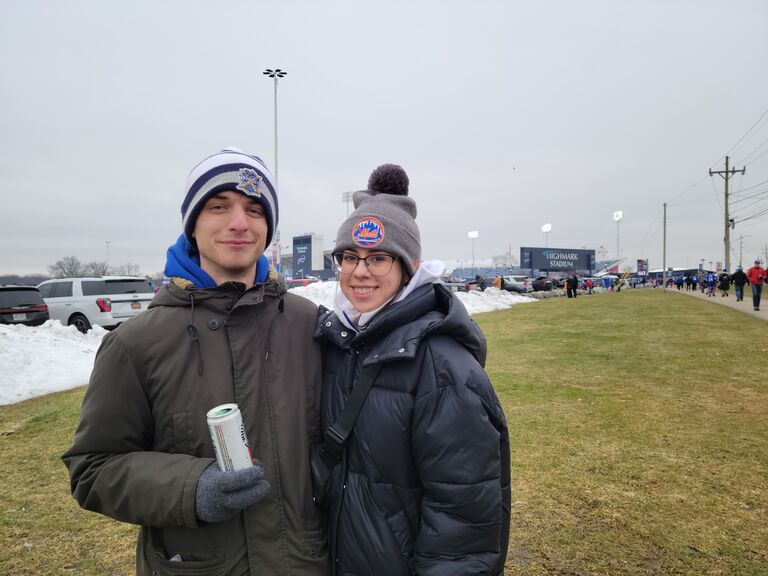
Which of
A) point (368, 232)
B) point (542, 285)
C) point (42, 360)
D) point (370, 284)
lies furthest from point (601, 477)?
point (542, 285)

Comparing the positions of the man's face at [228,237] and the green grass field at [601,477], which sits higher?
the man's face at [228,237]

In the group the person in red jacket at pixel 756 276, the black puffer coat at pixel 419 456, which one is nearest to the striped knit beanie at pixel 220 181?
the black puffer coat at pixel 419 456

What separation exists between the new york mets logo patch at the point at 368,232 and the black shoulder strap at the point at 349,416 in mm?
505

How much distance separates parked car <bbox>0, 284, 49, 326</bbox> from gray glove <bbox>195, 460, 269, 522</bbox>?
13376 millimetres

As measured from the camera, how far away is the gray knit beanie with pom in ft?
6.20

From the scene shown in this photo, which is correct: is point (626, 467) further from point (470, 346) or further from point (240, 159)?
point (240, 159)

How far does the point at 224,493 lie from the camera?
1.40 meters

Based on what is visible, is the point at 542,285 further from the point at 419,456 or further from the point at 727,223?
the point at 419,456

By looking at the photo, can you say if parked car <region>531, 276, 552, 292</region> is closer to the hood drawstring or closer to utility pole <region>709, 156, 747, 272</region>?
utility pole <region>709, 156, 747, 272</region>

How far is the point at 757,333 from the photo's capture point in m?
12.0

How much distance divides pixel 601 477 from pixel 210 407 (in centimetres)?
375

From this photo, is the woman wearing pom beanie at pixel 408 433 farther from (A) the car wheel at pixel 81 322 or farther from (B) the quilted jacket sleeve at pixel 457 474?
(A) the car wheel at pixel 81 322

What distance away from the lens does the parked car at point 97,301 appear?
1275cm

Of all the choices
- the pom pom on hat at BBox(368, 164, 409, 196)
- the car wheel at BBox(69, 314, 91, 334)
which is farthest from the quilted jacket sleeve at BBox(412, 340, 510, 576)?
the car wheel at BBox(69, 314, 91, 334)
